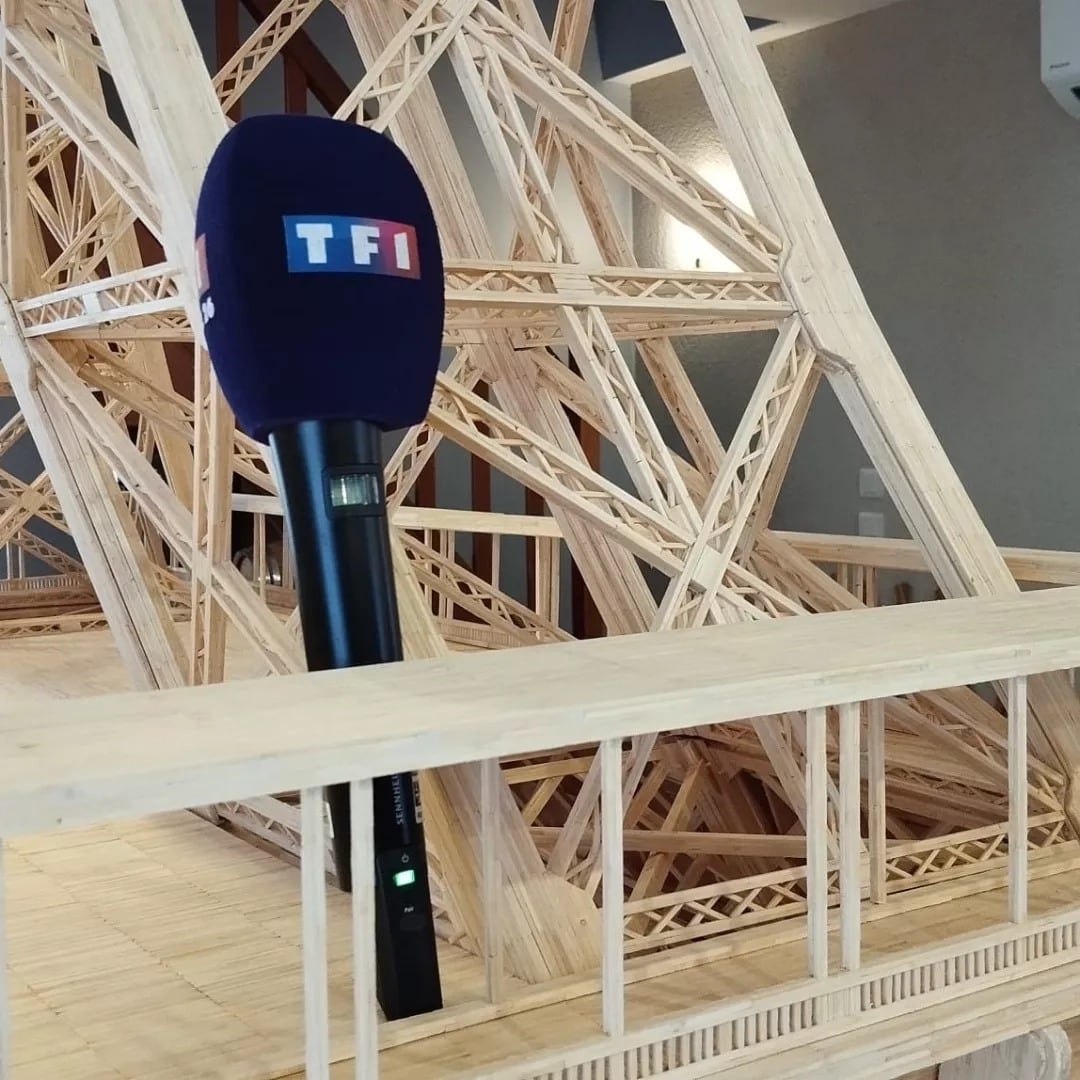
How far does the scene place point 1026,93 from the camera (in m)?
4.99

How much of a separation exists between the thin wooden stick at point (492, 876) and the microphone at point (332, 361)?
75 mm

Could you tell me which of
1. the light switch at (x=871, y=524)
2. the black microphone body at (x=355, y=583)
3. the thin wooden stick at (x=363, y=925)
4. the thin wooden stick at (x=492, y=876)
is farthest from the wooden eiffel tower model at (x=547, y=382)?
the light switch at (x=871, y=524)

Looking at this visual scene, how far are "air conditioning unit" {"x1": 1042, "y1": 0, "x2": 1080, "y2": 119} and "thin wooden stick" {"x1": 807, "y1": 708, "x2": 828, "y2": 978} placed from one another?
3716 mm

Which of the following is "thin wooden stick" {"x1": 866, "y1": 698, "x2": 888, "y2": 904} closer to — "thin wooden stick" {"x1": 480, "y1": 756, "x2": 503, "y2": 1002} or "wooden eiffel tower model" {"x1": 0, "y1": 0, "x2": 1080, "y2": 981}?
"wooden eiffel tower model" {"x1": 0, "y1": 0, "x2": 1080, "y2": 981}

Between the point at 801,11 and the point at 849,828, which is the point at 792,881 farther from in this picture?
the point at 801,11

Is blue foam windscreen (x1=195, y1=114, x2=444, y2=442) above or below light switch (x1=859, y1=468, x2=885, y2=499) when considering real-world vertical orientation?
above

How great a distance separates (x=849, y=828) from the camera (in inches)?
61.7

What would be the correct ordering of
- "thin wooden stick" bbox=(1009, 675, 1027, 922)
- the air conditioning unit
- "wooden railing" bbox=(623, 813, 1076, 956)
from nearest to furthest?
"thin wooden stick" bbox=(1009, 675, 1027, 922)
"wooden railing" bbox=(623, 813, 1076, 956)
the air conditioning unit

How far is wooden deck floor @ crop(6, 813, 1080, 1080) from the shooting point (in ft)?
5.37

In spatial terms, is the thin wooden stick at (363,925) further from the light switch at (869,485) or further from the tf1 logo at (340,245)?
the light switch at (869,485)

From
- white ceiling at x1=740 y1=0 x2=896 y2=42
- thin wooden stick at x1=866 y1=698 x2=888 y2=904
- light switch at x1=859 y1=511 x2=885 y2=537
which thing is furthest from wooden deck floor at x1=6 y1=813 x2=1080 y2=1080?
white ceiling at x1=740 y1=0 x2=896 y2=42

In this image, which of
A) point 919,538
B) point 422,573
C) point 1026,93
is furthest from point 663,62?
point 919,538

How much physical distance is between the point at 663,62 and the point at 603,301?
4466 millimetres

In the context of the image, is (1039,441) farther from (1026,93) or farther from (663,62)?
(663,62)
